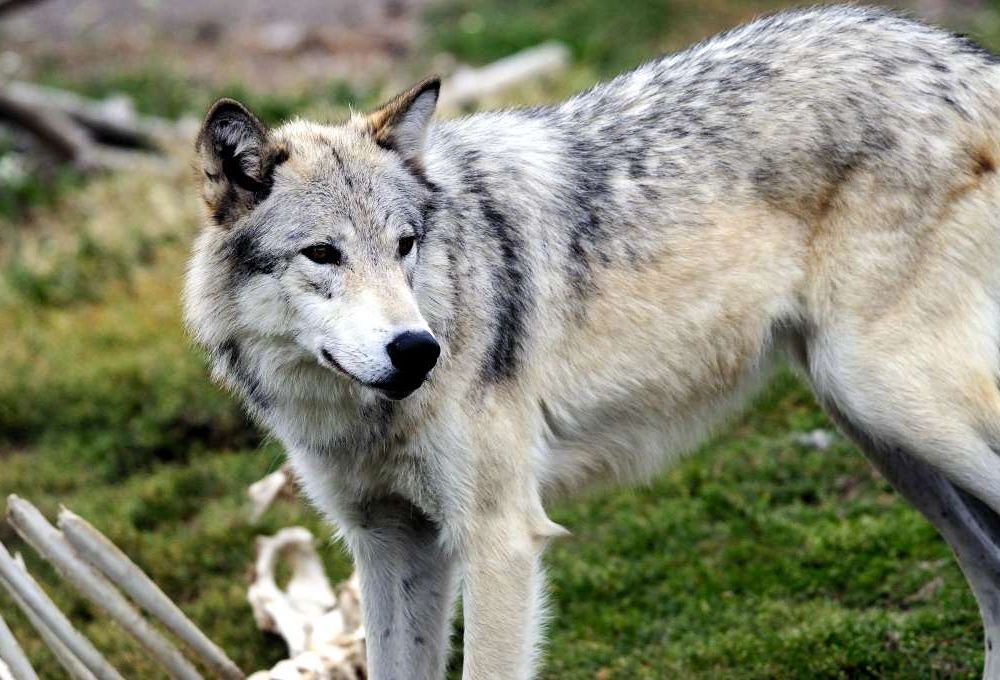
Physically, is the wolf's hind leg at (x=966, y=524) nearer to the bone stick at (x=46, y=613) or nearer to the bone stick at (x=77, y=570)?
the bone stick at (x=77, y=570)

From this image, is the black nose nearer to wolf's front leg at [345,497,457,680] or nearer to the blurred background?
wolf's front leg at [345,497,457,680]

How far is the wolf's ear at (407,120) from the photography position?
4074mm

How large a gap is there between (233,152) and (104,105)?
8.96 m

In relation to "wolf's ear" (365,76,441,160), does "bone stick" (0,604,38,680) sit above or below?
below

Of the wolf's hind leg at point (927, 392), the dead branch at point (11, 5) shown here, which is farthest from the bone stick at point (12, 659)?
the dead branch at point (11, 5)

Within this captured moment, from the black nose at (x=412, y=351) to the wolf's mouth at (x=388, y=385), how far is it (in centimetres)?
4

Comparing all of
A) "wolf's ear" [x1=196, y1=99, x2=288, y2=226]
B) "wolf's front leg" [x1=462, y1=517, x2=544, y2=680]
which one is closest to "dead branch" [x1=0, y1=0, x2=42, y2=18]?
"wolf's ear" [x1=196, y1=99, x2=288, y2=226]

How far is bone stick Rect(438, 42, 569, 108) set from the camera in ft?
35.9

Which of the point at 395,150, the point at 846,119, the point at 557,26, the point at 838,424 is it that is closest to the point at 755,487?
the point at 838,424

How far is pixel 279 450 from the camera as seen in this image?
20.3ft

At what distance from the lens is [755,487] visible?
6336 millimetres

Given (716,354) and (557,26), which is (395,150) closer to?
(716,354)

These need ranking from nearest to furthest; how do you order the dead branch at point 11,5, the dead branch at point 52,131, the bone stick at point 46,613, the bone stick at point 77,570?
the bone stick at point 46,613 → the bone stick at point 77,570 → the dead branch at point 11,5 → the dead branch at point 52,131

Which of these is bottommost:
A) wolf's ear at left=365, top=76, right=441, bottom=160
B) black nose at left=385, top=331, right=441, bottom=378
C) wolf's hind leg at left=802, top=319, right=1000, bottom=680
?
wolf's hind leg at left=802, top=319, right=1000, bottom=680
